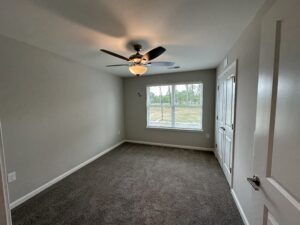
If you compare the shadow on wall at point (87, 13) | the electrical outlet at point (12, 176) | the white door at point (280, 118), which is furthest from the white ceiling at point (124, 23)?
the electrical outlet at point (12, 176)

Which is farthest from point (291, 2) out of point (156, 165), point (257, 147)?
point (156, 165)

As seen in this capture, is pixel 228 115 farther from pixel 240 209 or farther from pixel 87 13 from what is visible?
pixel 87 13

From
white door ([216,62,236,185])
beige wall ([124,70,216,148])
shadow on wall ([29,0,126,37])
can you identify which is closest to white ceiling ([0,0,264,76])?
shadow on wall ([29,0,126,37])

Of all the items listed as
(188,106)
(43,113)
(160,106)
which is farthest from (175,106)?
(43,113)

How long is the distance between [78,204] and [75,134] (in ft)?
4.83

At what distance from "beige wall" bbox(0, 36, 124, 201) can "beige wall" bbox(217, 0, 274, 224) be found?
120 inches

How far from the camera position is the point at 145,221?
1762 mm

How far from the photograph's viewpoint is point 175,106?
15.1ft

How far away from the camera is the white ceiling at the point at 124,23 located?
4.47 ft

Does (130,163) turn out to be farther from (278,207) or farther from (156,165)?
(278,207)

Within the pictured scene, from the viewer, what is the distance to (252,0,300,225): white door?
24.8 inches

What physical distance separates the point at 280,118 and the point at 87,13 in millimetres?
1828

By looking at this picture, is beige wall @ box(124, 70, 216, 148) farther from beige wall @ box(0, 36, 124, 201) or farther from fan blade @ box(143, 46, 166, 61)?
fan blade @ box(143, 46, 166, 61)

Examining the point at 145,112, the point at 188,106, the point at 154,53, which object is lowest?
the point at 145,112
